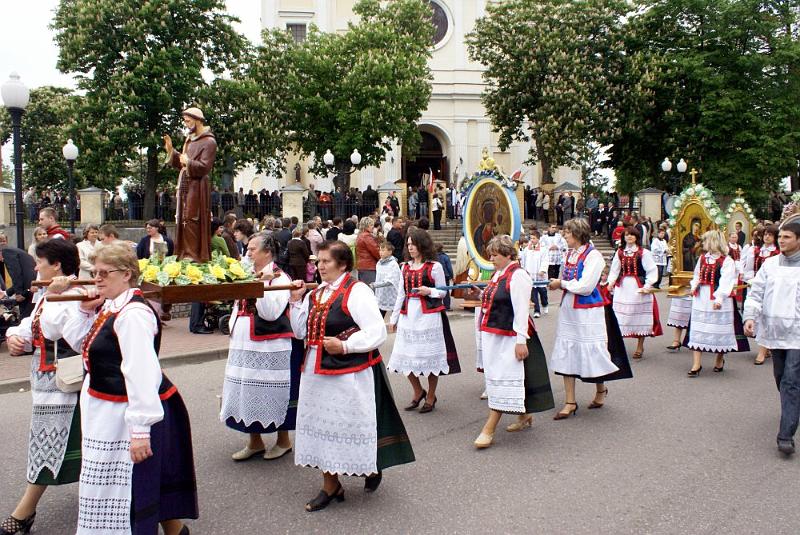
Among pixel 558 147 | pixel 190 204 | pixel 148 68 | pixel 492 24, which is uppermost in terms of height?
pixel 492 24

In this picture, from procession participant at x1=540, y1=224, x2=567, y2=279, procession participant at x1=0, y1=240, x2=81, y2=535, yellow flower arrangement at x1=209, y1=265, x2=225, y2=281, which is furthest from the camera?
procession participant at x1=540, y1=224, x2=567, y2=279

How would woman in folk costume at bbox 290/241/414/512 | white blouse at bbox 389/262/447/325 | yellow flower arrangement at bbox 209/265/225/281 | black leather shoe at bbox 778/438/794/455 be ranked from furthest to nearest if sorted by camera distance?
white blouse at bbox 389/262/447/325, black leather shoe at bbox 778/438/794/455, yellow flower arrangement at bbox 209/265/225/281, woman in folk costume at bbox 290/241/414/512

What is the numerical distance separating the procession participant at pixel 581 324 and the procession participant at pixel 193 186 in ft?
12.0

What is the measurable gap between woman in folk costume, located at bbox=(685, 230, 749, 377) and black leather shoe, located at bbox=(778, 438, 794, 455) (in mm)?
3112

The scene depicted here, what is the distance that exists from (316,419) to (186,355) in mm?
5854

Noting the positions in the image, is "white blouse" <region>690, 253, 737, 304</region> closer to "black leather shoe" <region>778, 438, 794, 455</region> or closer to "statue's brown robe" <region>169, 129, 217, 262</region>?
"black leather shoe" <region>778, 438, 794, 455</region>

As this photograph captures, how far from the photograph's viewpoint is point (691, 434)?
6.70 metres

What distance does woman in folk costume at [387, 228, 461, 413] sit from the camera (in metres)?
7.69

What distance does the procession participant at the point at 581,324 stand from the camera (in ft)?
24.3

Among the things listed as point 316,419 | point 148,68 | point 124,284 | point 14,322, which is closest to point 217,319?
point 14,322

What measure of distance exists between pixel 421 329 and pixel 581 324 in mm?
1696

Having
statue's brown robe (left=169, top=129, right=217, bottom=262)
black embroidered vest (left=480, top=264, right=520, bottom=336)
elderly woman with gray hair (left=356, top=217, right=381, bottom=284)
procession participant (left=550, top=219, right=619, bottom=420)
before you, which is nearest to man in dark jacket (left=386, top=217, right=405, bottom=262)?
elderly woman with gray hair (left=356, top=217, right=381, bottom=284)

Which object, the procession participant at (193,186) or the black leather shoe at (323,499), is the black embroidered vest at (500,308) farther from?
the procession participant at (193,186)

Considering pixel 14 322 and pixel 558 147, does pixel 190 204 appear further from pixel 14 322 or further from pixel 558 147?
pixel 558 147
